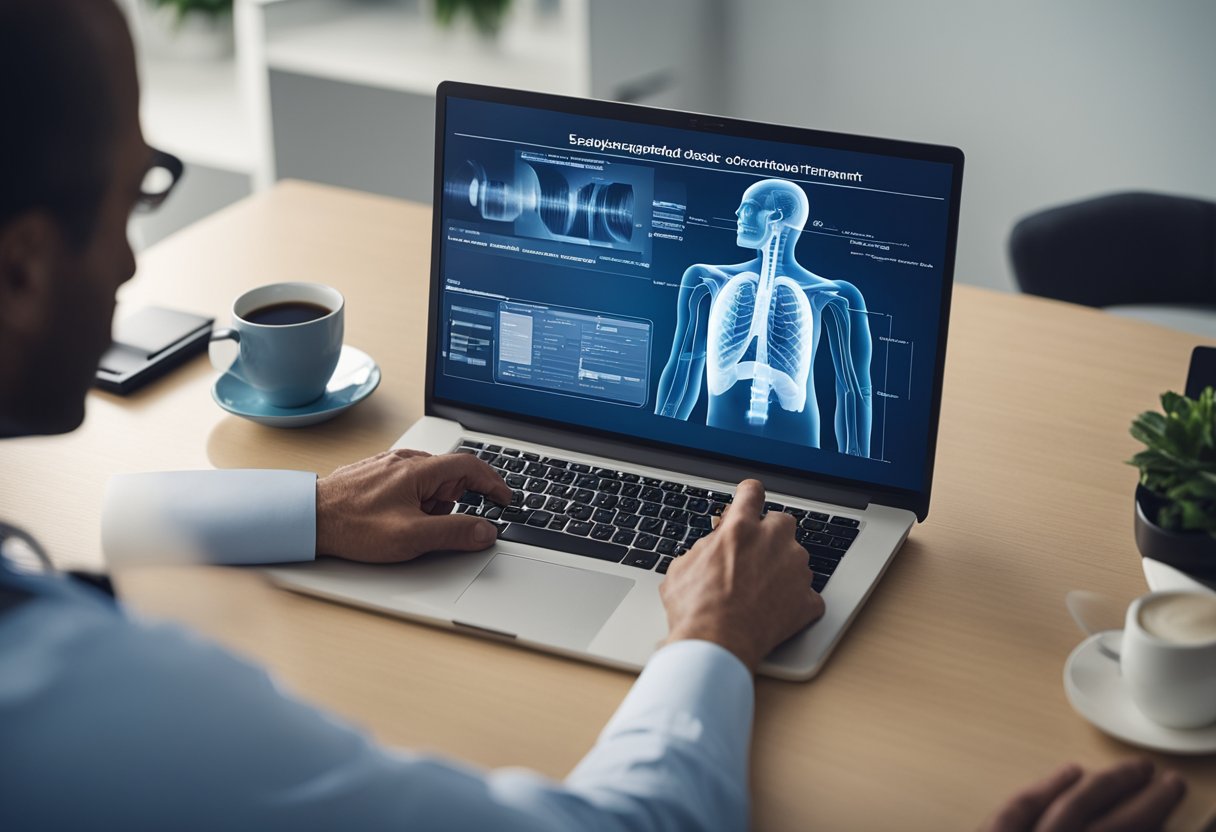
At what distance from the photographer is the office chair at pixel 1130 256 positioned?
2062 millimetres

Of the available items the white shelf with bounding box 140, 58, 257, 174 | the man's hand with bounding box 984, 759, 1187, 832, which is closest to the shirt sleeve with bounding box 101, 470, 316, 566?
the man's hand with bounding box 984, 759, 1187, 832

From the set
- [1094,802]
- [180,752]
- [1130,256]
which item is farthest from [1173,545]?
[1130,256]

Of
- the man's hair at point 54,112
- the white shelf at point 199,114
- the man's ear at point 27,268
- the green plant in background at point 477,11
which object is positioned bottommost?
the white shelf at point 199,114

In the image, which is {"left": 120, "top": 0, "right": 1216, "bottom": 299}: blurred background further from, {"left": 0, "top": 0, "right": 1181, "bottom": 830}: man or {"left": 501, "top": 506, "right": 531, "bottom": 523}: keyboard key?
{"left": 0, "top": 0, "right": 1181, "bottom": 830}: man

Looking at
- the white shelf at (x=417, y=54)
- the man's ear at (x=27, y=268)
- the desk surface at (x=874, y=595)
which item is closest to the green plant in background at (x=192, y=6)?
the white shelf at (x=417, y=54)

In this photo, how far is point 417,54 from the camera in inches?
118

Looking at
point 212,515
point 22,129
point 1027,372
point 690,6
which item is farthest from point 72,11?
point 690,6

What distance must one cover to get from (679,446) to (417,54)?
6.65 feet

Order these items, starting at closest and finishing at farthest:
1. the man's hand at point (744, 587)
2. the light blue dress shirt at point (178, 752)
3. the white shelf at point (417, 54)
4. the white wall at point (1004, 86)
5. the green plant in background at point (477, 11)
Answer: the light blue dress shirt at point (178, 752)
the man's hand at point (744, 587)
the white wall at point (1004, 86)
the white shelf at point (417, 54)
the green plant in background at point (477, 11)

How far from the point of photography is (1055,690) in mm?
1005

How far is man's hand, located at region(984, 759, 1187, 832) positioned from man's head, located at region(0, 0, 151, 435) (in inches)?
26.8

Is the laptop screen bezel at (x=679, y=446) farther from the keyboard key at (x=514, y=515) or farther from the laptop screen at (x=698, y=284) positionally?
the keyboard key at (x=514, y=515)

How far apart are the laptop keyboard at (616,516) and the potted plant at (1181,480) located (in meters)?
0.25

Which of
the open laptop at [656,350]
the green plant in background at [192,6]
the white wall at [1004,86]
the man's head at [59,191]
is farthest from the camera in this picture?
the green plant in background at [192,6]
